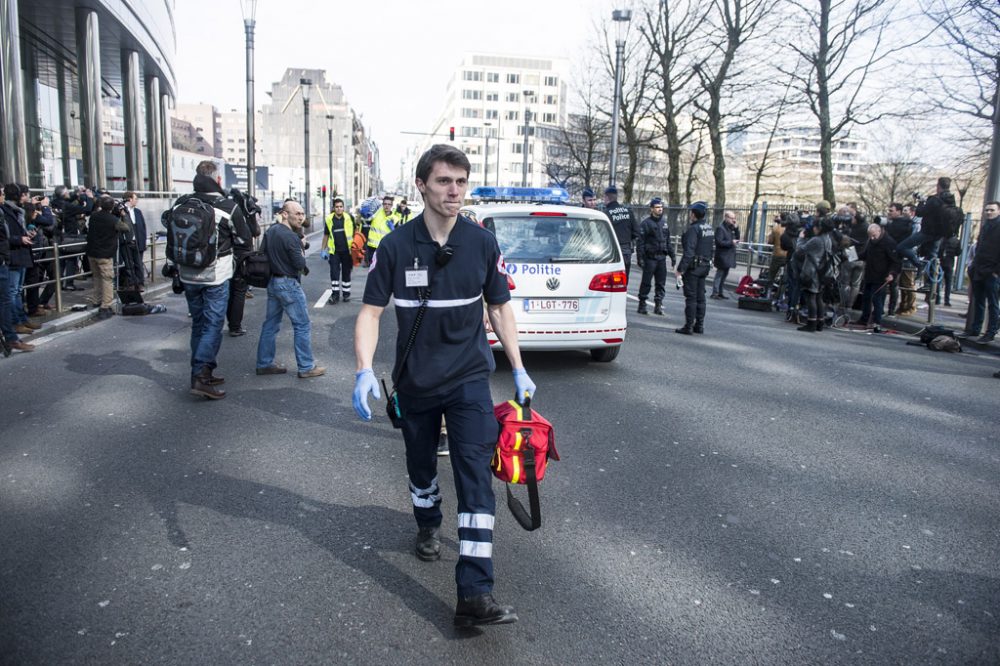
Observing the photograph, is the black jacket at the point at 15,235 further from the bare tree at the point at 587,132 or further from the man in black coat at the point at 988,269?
the bare tree at the point at 587,132

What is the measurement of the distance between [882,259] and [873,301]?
0.83 meters

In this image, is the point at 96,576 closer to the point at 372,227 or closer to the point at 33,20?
the point at 372,227

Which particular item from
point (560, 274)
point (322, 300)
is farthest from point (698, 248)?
point (322, 300)

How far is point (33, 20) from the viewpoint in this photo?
76.9ft

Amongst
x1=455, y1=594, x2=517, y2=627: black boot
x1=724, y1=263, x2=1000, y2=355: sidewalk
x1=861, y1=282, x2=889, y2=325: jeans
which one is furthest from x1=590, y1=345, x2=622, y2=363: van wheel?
x1=861, y1=282, x2=889, y2=325: jeans

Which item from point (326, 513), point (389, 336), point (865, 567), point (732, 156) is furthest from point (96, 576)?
point (732, 156)

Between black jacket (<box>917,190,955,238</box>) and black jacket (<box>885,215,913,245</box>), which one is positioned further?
black jacket (<box>885,215,913,245</box>)

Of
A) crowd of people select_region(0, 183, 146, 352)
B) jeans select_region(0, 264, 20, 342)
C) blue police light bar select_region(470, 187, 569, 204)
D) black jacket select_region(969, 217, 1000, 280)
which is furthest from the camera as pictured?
blue police light bar select_region(470, 187, 569, 204)

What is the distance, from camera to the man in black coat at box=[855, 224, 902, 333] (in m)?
12.3

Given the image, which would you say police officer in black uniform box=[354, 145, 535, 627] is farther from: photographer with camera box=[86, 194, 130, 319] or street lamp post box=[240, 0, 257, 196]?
street lamp post box=[240, 0, 257, 196]

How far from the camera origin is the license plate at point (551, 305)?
26.3ft

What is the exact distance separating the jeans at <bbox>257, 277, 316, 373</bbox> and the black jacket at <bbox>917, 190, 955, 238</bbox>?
1057cm

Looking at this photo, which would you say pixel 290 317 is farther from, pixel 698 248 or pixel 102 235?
pixel 698 248

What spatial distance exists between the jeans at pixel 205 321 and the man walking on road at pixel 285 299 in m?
0.82
